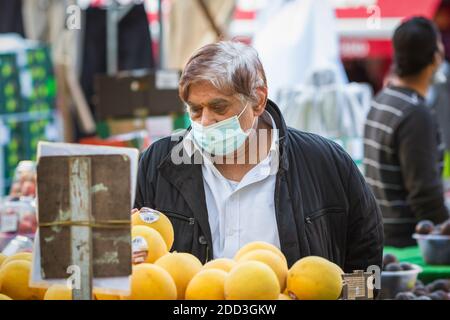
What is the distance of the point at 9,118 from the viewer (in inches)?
268

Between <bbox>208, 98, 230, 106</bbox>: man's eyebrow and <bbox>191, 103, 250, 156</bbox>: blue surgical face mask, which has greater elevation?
<bbox>208, 98, 230, 106</bbox>: man's eyebrow

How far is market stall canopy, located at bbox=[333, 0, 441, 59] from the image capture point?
7594mm

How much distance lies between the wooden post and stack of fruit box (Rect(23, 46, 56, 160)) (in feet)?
17.6

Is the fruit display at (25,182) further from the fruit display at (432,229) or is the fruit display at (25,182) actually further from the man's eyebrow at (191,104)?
the man's eyebrow at (191,104)

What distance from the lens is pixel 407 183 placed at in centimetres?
460

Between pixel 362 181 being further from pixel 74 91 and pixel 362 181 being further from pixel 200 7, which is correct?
pixel 74 91

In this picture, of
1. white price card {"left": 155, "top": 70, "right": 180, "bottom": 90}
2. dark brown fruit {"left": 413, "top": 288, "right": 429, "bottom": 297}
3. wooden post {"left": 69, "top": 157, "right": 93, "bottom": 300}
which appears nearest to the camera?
wooden post {"left": 69, "top": 157, "right": 93, "bottom": 300}

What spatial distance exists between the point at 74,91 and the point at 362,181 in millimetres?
5374

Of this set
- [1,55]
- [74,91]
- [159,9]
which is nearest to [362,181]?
[159,9]

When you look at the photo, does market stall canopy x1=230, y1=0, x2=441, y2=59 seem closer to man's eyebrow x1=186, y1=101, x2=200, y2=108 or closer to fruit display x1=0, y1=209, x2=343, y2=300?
man's eyebrow x1=186, y1=101, x2=200, y2=108

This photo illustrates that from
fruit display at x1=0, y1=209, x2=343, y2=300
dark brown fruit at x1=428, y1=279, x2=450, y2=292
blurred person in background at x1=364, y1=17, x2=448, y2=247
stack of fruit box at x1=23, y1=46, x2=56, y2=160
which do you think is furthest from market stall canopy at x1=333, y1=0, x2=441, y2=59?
fruit display at x1=0, y1=209, x2=343, y2=300

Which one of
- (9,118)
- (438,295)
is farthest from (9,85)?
(438,295)

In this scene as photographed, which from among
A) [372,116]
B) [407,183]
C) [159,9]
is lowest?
[407,183]

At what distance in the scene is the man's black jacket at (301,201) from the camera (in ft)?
8.32
